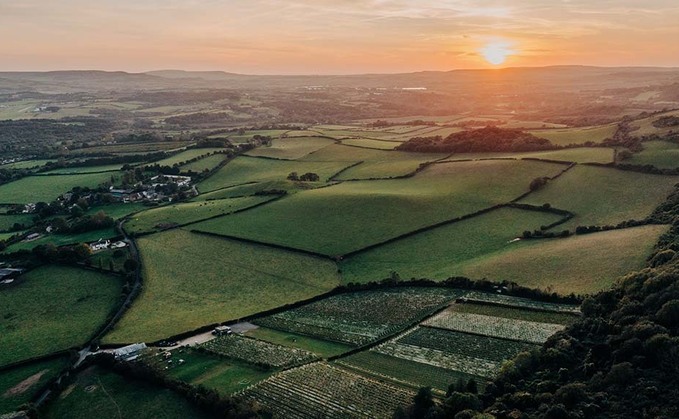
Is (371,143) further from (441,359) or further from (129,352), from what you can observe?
(129,352)

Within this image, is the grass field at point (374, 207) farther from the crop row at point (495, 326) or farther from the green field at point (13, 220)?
the green field at point (13, 220)

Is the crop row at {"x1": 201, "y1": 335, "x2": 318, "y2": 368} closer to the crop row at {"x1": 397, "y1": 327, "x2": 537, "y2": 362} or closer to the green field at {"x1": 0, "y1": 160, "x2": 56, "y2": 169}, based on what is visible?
the crop row at {"x1": 397, "y1": 327, "x2": 537, "y2": 362}

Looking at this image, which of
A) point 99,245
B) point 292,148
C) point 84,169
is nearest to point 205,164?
point 292,148

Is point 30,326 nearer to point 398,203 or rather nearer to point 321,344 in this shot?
point 321,344

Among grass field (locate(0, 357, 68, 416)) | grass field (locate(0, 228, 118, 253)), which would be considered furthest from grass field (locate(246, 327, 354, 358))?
grass field (locate(0, 228, 118, 253))

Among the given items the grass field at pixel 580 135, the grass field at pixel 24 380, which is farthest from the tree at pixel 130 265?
the grass field at pixel 580 135

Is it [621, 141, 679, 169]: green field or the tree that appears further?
[621, 141, 679, 169]: green field
